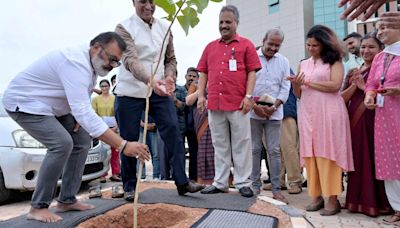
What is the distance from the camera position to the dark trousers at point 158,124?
11.3 ft

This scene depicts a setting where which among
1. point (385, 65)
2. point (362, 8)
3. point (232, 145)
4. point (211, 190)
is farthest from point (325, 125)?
point (362, 8)

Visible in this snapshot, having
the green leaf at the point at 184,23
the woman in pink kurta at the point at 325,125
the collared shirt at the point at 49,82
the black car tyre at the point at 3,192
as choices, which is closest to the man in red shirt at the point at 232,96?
the woman in pink kurta at the point at 325,125

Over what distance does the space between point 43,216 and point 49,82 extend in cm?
100

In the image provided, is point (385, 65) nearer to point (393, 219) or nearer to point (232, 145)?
point (393, 219)

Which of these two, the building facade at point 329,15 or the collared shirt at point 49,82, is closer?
the collared shirt at point 49,82

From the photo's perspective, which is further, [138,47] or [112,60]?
[138,47]

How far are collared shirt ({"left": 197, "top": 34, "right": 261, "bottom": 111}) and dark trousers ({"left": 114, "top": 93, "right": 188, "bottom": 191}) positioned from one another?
0.51 meters

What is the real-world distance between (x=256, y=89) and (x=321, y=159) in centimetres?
116

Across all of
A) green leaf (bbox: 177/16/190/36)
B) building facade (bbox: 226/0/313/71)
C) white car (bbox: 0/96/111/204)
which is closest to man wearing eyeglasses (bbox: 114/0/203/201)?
white car (bbox: 0/96/111/204)

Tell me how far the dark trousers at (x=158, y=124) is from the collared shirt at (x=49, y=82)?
55cm

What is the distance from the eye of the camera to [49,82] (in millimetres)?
2883

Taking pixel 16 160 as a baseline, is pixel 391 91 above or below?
above

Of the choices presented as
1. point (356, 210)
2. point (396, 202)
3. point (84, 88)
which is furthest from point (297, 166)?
point (84, 88)

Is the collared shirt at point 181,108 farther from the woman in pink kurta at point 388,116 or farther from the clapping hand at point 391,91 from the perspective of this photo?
the clapping hand at point 391,91
